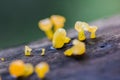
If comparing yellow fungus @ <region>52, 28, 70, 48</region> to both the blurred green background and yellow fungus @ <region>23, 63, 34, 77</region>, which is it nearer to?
yellow fungus @ <region>23, 63, 34, 77</region>

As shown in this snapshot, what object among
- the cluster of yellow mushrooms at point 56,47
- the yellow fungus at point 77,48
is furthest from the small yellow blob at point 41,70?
the yellow fungus at point 77,48

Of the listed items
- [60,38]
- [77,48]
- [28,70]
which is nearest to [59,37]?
[60,38]

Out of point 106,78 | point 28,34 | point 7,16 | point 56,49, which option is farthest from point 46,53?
point 7,16

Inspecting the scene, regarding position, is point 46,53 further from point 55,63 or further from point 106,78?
point 106,78

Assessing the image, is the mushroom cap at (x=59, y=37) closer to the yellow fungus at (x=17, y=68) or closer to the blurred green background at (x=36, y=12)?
the yellow fungus at (x=17, y=68)

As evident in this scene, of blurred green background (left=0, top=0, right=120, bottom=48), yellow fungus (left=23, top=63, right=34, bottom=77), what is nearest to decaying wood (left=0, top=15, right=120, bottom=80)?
yellow fungus (left=23, top=63, right=34, bottom=77)
